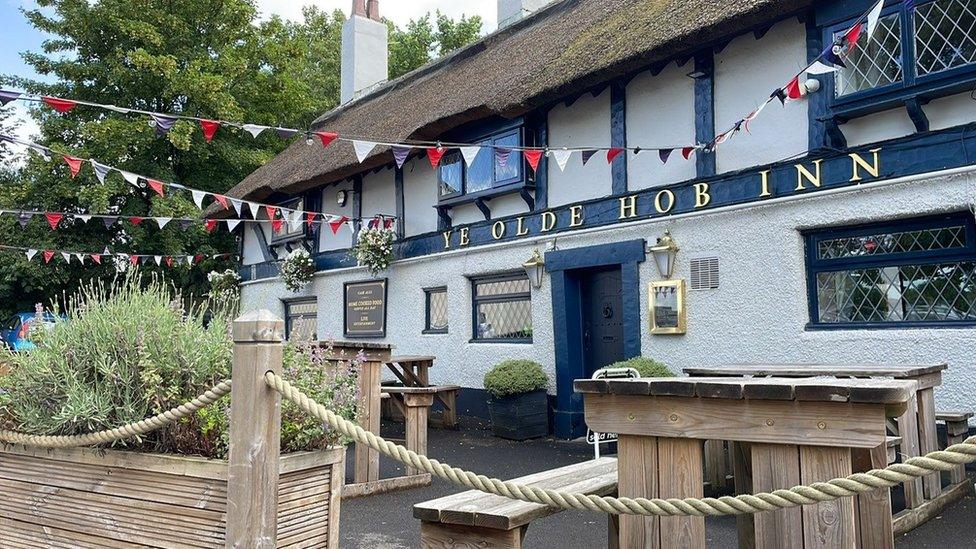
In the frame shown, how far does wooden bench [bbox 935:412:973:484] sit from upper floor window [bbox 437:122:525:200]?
5.69m

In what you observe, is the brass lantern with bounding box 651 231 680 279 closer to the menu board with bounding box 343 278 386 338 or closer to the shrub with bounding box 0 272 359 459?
the shrub with bounding box 0 272 359 459

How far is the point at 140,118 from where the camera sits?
696 inches

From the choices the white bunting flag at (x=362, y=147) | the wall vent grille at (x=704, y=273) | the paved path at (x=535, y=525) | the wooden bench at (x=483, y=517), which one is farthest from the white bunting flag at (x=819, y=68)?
the white bunting flag at (x=362, y=147)

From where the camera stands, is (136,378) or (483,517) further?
(136,378)

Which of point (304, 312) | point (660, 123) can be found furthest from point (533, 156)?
point (304, 312)

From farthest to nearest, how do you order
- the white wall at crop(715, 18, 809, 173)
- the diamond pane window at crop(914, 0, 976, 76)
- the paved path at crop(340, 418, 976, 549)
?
the white wall at crop(715, 18, 809, 173) → the diamond pane window at crop(914, 0, 976, 76) → the paved path at crop(340, 418, 976, 549)

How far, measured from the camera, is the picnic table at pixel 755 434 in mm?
2494

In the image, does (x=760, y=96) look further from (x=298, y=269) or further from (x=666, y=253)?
(x=298, y=269)

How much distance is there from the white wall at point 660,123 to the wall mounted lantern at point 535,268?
1539mm

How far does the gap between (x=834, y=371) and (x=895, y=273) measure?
6.68 feet

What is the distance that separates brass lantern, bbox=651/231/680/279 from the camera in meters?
8.09

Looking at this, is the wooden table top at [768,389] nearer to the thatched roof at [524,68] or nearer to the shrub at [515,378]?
the thatched roof at [524,68]

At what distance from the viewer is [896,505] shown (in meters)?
5.06

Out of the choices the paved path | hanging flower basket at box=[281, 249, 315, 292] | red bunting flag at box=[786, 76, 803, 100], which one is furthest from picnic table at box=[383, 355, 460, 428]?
red bunting flag at box=[786, 76, 803, 100]
